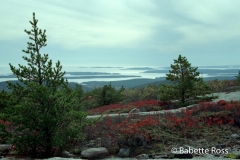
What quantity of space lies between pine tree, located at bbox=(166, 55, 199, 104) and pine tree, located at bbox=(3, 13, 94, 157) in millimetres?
13591

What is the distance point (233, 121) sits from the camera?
1339cm

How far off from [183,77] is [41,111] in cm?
1576

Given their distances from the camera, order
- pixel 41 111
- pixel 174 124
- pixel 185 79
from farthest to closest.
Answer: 1. pixel 185 79
2. pixel 174 124
3. pixel 41 111

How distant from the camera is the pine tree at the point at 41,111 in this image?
9.38 metres

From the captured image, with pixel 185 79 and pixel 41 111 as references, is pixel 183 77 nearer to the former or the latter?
pixel 185 79

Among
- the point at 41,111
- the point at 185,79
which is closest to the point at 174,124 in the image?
the point at 41,111

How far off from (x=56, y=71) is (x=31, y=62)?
1285mm

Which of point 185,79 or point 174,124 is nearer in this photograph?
point 174,124

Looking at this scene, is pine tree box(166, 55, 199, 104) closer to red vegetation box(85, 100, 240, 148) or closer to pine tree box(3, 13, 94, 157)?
red vegetation box(85, 100, 240, 148)

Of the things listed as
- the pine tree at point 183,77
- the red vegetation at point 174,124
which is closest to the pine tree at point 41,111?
the red vegetation at point 174,124

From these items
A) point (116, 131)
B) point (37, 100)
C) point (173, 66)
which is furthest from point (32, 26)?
point (173, 66)

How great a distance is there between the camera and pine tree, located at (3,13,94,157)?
30.8 feet

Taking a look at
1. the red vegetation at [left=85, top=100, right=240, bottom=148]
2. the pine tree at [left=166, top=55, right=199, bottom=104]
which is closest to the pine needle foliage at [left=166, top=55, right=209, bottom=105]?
the pine tree at [left=166, top=55, right=199, bottom=104]

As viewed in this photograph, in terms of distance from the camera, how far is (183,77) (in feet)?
73.8
